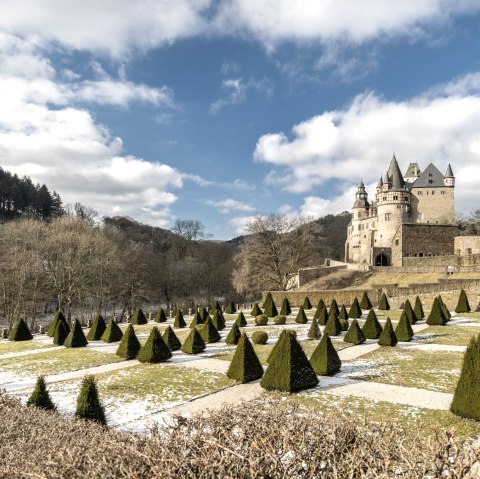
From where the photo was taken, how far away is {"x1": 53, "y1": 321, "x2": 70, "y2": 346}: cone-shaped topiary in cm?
2220

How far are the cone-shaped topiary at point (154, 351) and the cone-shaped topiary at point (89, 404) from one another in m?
7.14

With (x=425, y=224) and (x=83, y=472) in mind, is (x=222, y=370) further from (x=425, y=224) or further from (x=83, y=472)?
(x=425, y=224)

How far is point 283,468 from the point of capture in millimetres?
4184

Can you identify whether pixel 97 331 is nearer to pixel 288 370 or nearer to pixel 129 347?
pixel 129 347

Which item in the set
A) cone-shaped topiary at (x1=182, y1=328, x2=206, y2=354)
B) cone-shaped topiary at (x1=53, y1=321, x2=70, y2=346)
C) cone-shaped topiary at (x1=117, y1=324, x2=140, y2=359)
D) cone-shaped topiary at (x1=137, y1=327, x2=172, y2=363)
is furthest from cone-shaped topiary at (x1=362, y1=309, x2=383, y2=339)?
cone-shaped topiary at (x1=53, y1=321, x2=70, y2=346)

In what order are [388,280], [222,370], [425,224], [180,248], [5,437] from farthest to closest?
1. [180,248]
2. [425,224]
3. [388,280]
4. [222,370]
5. [5,437]

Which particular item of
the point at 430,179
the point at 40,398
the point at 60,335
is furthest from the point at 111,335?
the point at 430,179

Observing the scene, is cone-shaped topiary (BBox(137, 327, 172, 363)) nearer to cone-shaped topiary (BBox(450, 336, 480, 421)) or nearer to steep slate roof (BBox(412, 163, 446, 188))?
cone-shaped topiary (BBox(450, 336, 480, 421))

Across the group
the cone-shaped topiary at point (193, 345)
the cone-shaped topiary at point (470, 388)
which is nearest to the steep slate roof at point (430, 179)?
the cone-shaped topiary at point (193, 345)

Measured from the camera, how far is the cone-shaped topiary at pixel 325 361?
1324 centimetres

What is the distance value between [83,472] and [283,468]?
2.29m

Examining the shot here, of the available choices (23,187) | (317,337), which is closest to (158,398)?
(317,337)

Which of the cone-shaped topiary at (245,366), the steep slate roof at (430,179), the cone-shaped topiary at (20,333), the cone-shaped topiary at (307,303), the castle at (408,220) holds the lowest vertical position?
the cone-shaped topiary at (20,333)

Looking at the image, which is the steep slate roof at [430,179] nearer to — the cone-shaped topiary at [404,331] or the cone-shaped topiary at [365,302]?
the cone-shaped topiary at [365,302]
